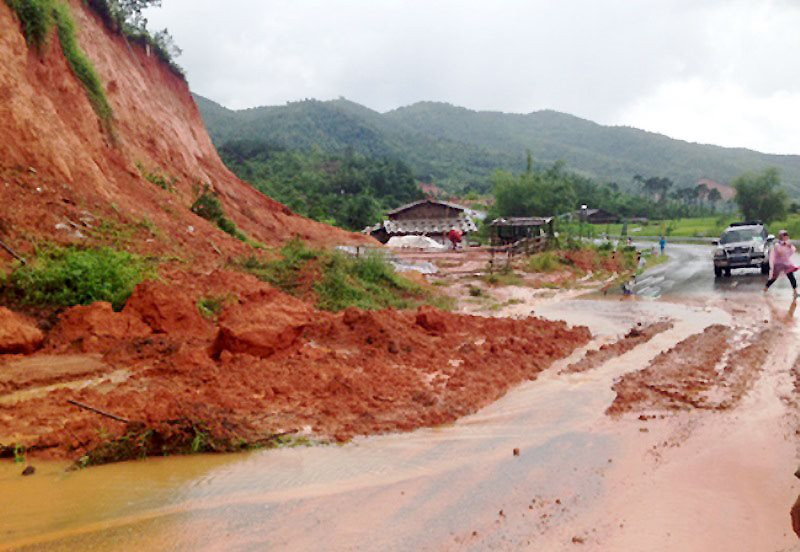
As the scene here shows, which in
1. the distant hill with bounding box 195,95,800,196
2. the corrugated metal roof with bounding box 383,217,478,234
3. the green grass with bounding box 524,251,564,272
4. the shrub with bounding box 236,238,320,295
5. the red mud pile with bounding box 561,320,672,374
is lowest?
the red mud pile with bounding box 561,320,672,374

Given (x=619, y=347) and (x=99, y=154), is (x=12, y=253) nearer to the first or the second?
(x=99, y=154)

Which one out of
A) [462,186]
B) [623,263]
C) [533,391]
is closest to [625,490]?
[533,391]

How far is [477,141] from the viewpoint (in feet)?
510

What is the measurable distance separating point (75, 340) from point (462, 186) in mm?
87372

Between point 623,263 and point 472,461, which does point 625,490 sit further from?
point 623,263

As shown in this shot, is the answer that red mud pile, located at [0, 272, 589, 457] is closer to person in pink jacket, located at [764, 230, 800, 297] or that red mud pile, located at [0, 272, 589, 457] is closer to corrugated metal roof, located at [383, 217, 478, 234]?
person in pink jacket, located at [764, 230, 800, 297]

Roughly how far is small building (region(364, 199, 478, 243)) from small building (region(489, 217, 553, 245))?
3.02 m

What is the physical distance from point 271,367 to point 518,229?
31.3 metres

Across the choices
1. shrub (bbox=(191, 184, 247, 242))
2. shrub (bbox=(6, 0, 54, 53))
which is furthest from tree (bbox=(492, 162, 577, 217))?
shrub (bbox=(6, 0, 54, 53))

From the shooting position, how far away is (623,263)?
99.6 feet

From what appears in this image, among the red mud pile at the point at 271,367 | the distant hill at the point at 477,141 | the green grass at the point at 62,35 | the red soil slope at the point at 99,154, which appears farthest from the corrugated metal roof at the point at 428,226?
the distant hill at the point at 477,141

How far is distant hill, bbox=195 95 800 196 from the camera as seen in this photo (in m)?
103

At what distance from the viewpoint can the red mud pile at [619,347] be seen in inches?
366

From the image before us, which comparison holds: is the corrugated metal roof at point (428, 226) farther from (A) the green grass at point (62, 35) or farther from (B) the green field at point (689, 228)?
(A) the green grass at point (62, 35)
